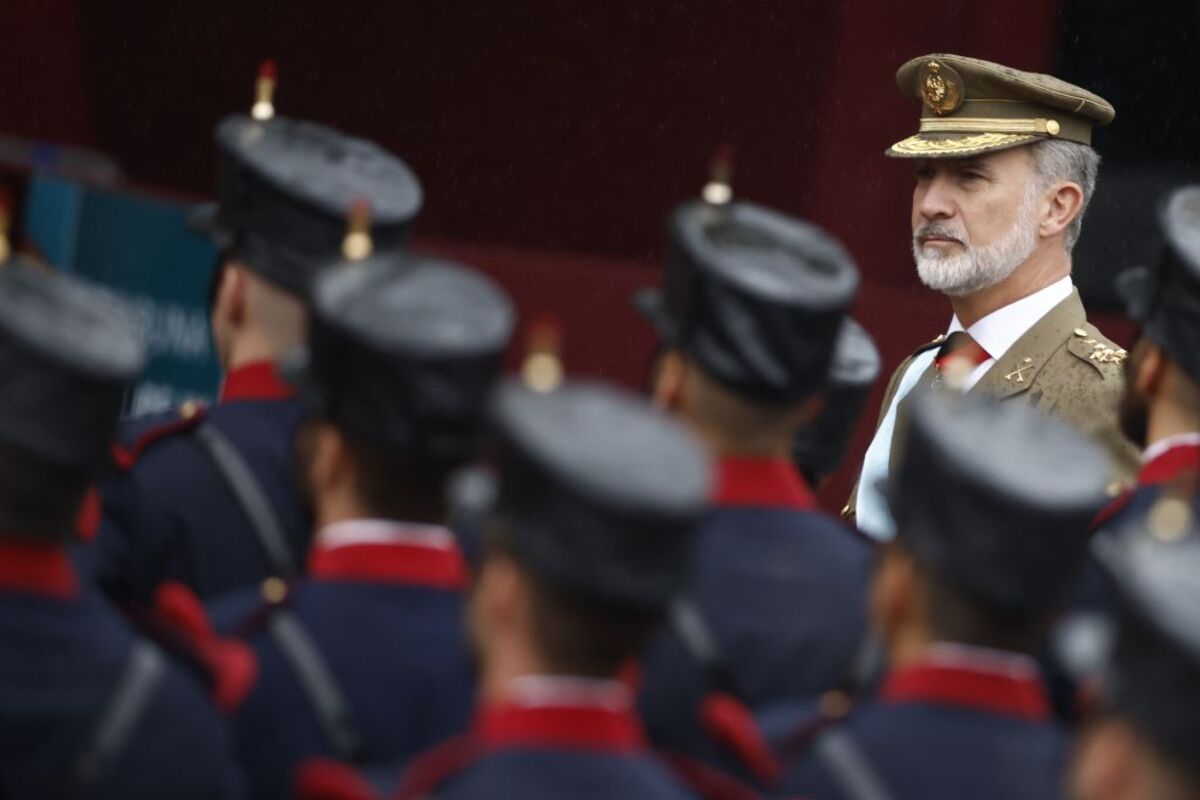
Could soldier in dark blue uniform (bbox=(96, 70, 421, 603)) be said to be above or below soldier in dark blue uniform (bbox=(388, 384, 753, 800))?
below

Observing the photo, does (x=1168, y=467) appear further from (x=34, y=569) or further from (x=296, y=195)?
(x=34, y=569)

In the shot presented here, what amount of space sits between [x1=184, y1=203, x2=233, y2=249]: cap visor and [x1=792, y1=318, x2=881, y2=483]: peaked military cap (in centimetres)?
114

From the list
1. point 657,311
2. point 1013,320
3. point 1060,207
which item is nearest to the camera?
point 657,311

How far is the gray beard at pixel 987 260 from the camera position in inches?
207

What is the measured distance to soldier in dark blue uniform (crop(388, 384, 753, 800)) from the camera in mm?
2326

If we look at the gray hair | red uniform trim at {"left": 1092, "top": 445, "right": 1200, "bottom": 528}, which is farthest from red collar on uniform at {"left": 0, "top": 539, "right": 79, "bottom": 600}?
the gray hair

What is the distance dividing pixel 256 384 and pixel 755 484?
0.78 meters

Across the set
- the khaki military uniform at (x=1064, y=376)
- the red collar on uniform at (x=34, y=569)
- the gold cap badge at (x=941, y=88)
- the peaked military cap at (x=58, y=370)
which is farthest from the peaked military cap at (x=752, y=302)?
the gold cap badge at (x=941, y=88)

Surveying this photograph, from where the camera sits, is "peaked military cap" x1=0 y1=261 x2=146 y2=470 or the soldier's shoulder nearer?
"peaked military cap" x1=0 y1=261 x2=146 y2=470

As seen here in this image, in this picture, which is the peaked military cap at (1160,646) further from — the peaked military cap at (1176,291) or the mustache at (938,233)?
the mustache at (938,233)

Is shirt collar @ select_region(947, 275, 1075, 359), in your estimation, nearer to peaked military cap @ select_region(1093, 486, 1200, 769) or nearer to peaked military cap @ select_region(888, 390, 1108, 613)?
peaked military cap @ select_region(888, 390, 1108, 613)

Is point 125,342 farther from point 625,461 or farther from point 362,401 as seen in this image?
point 625,461

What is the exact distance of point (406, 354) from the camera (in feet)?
8.95

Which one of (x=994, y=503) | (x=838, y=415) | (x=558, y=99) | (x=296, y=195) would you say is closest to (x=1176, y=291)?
(x=838, y=415)
